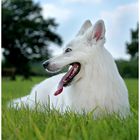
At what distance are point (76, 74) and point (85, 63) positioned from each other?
0.50 feet

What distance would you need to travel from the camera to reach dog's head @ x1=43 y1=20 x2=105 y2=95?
4.87 meters

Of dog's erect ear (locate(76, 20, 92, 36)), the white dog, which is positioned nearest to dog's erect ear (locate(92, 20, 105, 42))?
the white dog

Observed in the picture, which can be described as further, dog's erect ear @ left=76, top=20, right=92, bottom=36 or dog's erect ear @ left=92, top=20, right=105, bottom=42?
dog's erect ear @ left=76, top=20, right=92, bottom=36

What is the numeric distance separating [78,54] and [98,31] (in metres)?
0.31

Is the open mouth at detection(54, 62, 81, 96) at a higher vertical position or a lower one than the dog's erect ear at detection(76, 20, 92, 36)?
lower

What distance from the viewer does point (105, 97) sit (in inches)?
191

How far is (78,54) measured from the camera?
4.89 meters

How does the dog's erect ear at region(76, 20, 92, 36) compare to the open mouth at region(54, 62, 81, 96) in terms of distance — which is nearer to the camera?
the open mouth at region(54, 62, 81, 96)

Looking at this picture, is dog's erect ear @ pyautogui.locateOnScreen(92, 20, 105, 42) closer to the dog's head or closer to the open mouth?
the dog's head

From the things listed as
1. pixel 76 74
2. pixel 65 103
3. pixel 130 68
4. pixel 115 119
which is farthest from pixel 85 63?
pixel 130 68

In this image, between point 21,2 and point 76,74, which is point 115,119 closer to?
point 76,74

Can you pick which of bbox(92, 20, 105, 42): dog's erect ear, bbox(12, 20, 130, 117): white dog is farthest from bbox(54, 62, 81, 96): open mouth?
bbox(92, 20, 105, 42): dog's erect ear

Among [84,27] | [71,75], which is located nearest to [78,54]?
[71,75]

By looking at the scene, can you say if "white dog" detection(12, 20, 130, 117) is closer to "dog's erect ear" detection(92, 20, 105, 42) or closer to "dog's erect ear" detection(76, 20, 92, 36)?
"dog's erect ear" detection(92, 20, 105, 42)
